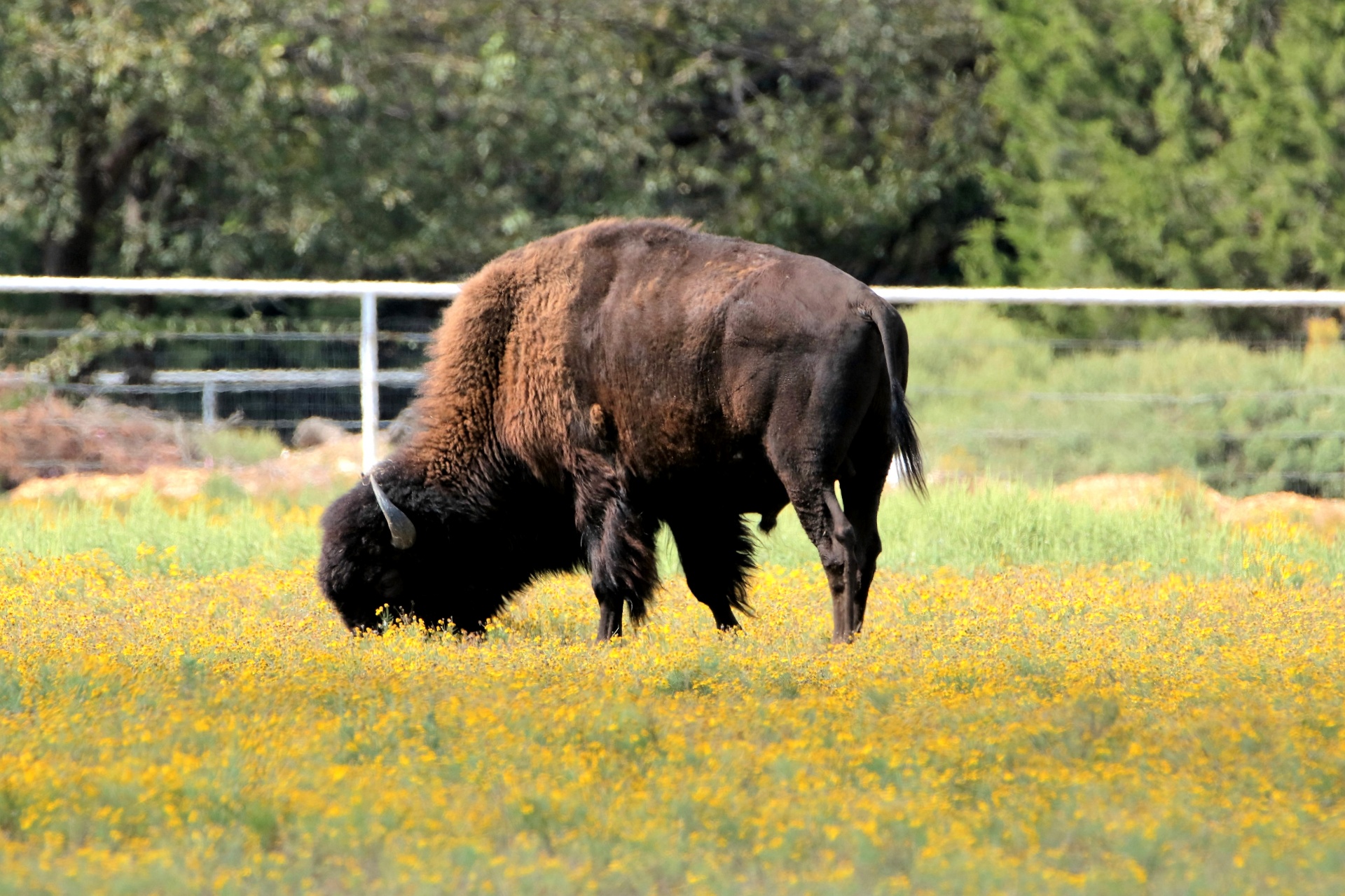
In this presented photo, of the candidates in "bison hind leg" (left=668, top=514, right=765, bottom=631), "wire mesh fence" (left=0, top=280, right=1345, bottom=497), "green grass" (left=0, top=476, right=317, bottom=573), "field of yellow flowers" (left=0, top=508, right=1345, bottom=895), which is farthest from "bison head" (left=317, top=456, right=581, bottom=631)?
"wire mesh fence" (left=0, top=280, right=1345, bottom=497)

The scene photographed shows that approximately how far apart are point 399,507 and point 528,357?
2.69ft

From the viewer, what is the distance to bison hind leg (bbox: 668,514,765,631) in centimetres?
712

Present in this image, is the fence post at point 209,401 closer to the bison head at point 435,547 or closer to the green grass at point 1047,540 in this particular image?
the green grass at point 1047,540

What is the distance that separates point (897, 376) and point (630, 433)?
1057 mm

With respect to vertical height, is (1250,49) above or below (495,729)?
above

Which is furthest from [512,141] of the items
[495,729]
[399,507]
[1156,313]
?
[495,729]

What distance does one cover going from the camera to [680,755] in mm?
4602

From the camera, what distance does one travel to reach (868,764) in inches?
179

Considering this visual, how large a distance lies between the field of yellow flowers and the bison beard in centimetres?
31

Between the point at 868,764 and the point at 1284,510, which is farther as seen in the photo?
the point at 1284,510

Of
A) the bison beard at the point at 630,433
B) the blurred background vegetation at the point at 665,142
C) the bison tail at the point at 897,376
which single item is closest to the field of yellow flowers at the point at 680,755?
the bison beard at the point at 630,433

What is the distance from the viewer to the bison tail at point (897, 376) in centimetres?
646

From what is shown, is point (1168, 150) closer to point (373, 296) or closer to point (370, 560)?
point (373, 296)

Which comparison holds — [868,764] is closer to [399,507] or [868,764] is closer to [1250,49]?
[399,507]
